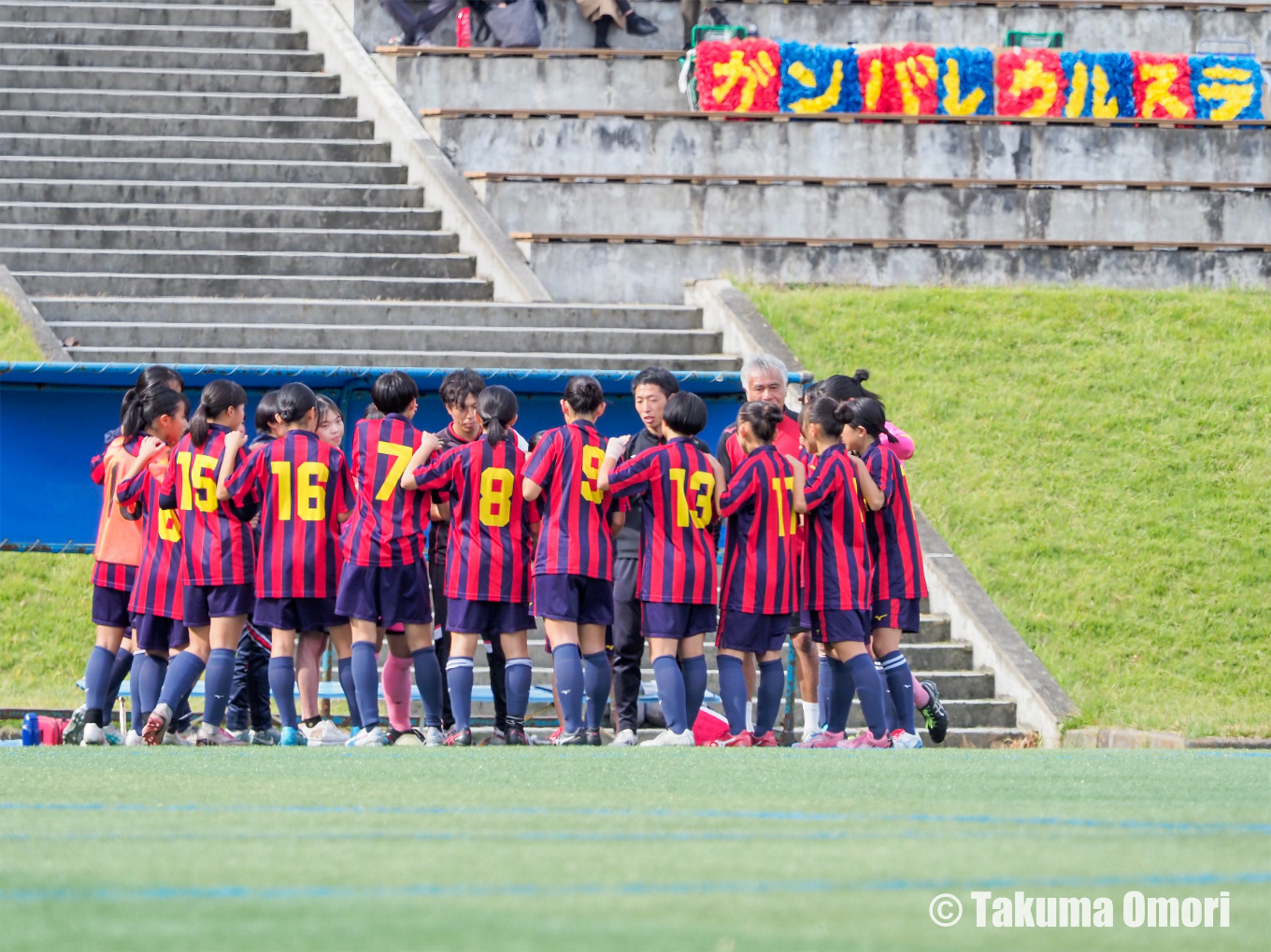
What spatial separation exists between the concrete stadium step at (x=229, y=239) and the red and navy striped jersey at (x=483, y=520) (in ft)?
29.9

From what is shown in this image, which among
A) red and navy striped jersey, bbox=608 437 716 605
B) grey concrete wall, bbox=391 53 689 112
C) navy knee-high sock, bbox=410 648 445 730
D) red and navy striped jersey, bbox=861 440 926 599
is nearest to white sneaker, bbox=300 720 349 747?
navy knee-high sock, bbox=410 648 445 730

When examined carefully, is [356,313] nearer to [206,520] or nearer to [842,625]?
[206,520]

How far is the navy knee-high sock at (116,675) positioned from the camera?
10.3 metres

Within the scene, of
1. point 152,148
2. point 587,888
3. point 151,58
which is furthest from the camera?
point 151,58

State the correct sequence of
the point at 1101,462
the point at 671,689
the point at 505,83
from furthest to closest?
the point at 505,83
the point at 1101,462
the point at 671,689

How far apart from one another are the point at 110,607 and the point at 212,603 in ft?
2.55

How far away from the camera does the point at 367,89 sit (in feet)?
67.7

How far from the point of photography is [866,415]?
10.3 m

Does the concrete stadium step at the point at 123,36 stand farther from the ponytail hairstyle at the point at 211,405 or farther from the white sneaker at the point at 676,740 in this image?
the white sneaker at the point at 676,740

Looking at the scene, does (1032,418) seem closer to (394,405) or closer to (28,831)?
(394,405)

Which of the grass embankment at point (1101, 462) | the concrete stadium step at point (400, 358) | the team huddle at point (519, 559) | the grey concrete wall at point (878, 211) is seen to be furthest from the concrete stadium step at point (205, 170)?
the team huddle at point (519, 559)

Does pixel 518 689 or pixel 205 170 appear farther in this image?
pixel 205 170

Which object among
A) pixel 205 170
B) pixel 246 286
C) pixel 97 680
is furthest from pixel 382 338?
pixel 97 680

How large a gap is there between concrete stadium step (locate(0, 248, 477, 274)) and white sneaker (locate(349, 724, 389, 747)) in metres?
9.02
